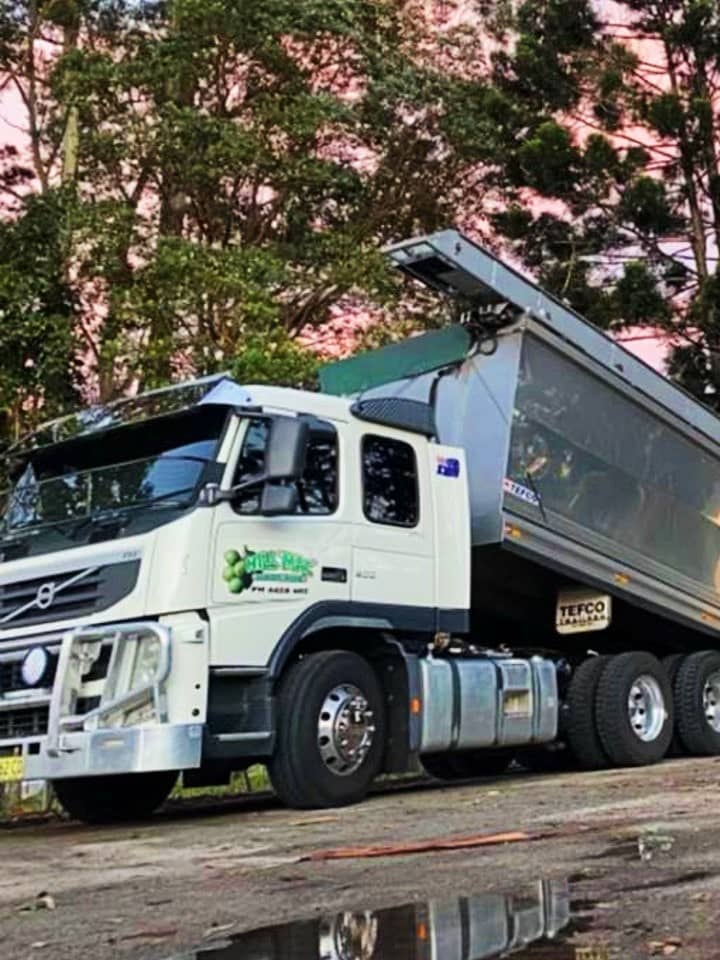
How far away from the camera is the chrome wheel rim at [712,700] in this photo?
11.9 meters

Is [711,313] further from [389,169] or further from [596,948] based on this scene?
[596,948]

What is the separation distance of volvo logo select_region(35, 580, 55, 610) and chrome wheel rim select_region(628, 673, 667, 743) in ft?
16.7

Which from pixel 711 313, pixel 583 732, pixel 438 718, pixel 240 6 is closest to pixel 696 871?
pixel 438 718

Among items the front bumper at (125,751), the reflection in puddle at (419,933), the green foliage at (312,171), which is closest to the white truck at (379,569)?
the front bumper at (125,751)

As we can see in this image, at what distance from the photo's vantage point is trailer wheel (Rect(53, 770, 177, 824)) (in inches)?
370

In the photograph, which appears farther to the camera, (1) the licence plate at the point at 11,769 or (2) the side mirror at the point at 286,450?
(2) the side mirror at the point at 286,450

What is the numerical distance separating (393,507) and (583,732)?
2833mm

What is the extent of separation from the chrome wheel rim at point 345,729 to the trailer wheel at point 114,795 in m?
1.40

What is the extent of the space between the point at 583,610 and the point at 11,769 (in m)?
5.00

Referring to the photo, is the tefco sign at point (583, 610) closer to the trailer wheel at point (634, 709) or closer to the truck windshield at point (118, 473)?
the trailer wheel at point (634, 709)

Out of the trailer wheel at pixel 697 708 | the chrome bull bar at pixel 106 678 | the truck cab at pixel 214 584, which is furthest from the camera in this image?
the trailer wheel at pixel 697 708

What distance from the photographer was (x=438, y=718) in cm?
934

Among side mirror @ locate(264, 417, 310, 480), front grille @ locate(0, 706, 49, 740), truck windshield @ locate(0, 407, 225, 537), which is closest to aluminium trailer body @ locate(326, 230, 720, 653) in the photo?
side mirror @ locate(264, 417, 310, 480)

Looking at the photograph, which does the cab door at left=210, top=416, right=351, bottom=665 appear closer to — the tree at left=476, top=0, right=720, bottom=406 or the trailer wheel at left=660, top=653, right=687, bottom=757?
the trailer wheel at left=660, top=653, right=687, bottom=757
